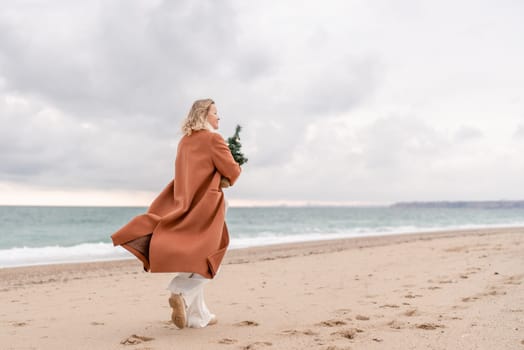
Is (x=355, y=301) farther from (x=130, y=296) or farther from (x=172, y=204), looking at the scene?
(x=130, y=296)

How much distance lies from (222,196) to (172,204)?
19.7 inches

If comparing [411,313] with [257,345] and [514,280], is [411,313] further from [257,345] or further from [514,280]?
[514,280]

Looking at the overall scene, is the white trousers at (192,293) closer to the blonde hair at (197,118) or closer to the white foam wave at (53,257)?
the blonde hair at (197,118)

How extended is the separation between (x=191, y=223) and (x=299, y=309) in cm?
185

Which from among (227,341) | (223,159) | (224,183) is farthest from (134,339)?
(223,159)

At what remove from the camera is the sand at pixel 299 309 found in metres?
3.91

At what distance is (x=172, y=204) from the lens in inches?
178

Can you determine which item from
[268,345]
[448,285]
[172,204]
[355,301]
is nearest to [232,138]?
[172,204]

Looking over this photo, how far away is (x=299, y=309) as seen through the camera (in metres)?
5.33

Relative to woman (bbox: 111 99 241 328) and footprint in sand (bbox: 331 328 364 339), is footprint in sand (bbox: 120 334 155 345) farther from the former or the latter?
footprint in sand (bbox: 331 328 364 339)

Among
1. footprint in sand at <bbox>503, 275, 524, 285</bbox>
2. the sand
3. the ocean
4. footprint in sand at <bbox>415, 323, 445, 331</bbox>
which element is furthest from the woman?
the ocean

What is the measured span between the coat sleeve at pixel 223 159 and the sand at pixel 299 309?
146cm

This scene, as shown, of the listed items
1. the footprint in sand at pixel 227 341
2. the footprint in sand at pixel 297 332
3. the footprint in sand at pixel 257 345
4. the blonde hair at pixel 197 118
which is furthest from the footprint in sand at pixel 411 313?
the blonde hair at pixel 197 118

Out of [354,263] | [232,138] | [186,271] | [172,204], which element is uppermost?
[232,138]
